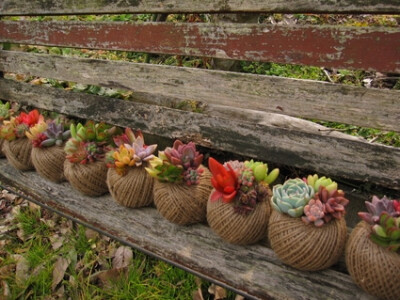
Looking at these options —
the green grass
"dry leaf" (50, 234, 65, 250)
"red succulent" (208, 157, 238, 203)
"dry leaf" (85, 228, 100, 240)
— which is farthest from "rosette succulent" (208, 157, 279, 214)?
"dry leaf" (50, 234, 65, 250)

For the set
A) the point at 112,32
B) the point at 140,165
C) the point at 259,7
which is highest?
the point at 259,7

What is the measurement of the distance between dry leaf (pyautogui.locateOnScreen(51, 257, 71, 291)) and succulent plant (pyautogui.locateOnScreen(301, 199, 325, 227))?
153cm

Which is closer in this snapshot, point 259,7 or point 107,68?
Answer: point 259,7

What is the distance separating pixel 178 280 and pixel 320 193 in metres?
0.98

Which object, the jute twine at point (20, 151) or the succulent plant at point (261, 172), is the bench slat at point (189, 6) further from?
the jute twine at point (20, 151)

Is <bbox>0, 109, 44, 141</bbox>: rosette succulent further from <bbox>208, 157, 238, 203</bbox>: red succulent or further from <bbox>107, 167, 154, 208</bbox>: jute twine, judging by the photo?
<bbox>208, 157, 238, 203</bbox>: red succulent

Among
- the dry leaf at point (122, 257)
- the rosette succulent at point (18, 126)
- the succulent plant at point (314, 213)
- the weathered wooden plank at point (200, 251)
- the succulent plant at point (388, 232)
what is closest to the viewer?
the succulent plant at point (388, 232)

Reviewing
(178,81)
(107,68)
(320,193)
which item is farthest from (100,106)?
(320,193)

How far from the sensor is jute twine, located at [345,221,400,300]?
1389 mm

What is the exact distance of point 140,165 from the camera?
2027mm

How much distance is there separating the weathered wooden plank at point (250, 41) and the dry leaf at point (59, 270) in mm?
1340

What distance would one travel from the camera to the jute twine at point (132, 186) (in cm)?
203

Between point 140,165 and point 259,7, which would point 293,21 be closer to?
point 259,7

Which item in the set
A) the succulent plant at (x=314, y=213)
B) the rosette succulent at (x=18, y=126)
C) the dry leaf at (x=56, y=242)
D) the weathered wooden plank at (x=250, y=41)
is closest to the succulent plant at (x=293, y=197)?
the succulent plant at (x=314, y=213)
